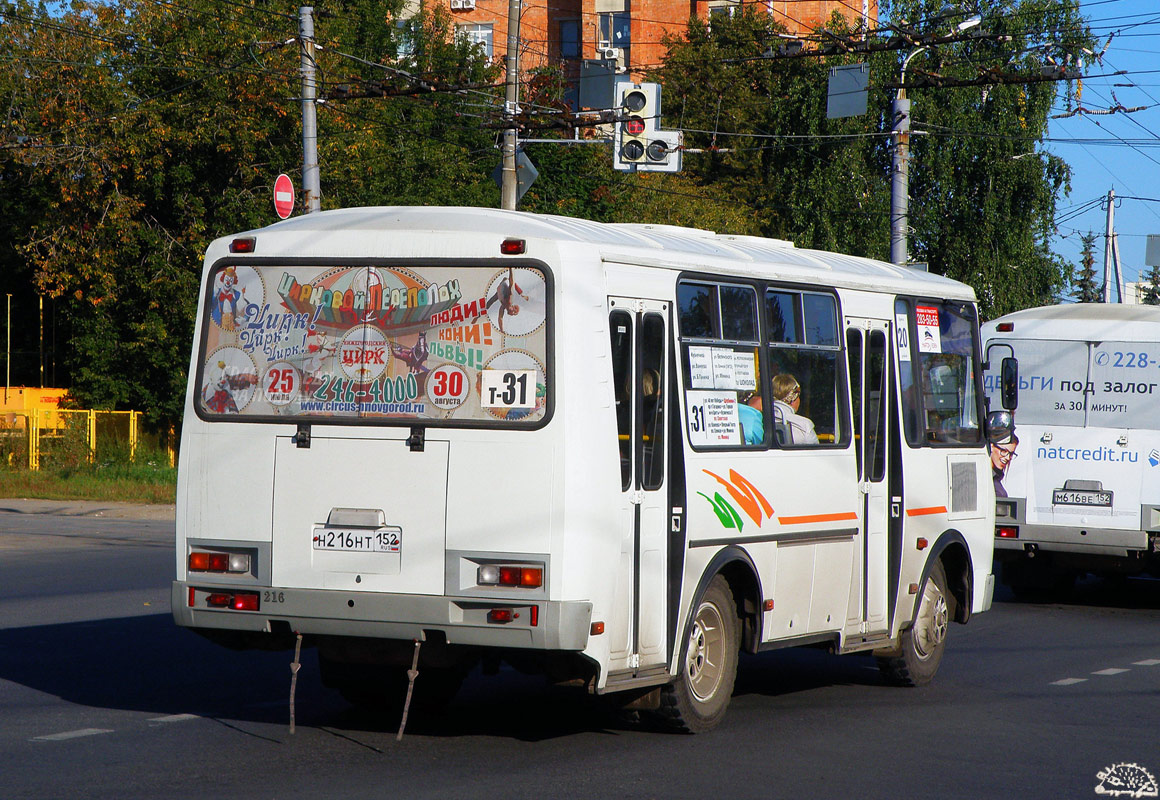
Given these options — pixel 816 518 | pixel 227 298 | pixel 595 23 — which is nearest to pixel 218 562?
pixel 227 298

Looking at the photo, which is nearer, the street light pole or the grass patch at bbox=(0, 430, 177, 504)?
the street light pole

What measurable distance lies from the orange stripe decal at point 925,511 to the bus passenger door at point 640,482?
10.3 feet

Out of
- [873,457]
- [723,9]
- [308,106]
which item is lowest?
[873,457]

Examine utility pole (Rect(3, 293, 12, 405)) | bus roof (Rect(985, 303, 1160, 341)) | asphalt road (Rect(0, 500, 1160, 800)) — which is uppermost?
utility pole (Rect(3, 293, 12, 405))

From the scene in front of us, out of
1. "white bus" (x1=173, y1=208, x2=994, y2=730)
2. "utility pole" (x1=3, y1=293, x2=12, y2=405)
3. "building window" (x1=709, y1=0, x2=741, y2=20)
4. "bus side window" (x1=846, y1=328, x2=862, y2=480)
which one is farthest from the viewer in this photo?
"building window" (x1=709, y1=0, x2=741, y2=20)

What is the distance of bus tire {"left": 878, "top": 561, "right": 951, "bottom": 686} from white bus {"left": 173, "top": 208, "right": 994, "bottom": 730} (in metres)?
Answer: 1.91

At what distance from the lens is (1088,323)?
16.2 metres

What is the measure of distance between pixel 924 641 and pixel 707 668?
9.39ft

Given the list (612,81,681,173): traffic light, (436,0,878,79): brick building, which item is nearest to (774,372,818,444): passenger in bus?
(612,81,681,173): traffic light

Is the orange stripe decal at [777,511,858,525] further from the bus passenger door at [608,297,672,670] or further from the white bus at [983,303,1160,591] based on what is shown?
the white bus at [983,303,1160,591]

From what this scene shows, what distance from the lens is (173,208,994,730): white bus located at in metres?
7.52

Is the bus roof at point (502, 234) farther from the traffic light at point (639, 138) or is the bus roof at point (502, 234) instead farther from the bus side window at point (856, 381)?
the traffic light at point (639, 138)

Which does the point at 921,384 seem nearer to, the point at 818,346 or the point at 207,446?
the point at 818,346

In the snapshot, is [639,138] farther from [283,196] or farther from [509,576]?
[509,576]
